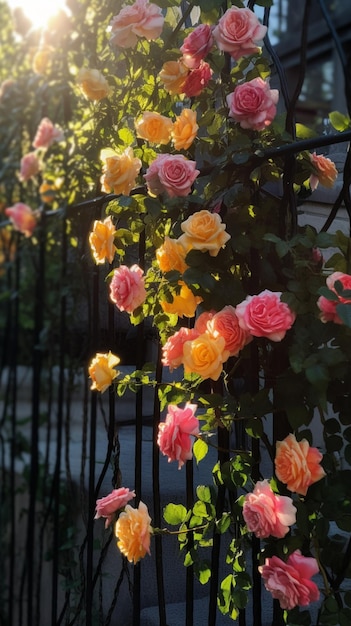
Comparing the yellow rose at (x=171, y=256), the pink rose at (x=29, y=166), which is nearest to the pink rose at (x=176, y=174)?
the yellow rose at (x=171, y=256)

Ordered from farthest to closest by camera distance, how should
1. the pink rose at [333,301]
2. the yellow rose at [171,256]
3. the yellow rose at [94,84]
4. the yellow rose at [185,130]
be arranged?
the yellow rose at [94,84] < the yellow rose at [185,130] < the yellow rose at [171,256] < the pink rose at [333,301]

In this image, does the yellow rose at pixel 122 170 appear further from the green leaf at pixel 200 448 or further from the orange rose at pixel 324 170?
the green leaf at pixel 200 448

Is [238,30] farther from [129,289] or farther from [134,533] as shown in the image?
[134,533]

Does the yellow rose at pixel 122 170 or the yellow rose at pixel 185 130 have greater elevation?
the yellow rose at pixel 185 130

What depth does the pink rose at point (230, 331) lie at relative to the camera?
4.54 feet

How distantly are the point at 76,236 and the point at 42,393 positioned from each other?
206 centimetres

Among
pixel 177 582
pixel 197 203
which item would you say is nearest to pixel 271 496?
pixel 197 203

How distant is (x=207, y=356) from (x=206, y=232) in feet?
0.73

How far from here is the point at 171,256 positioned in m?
1.48

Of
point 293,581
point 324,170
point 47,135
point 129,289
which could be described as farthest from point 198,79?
point 47,135

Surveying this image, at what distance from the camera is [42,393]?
4523 mm

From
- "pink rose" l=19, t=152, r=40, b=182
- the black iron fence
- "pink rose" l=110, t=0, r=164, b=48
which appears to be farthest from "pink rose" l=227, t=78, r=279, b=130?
"pink rose" l=19, t=152, r=40, b=182

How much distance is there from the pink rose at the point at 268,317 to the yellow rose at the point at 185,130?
435 millimetres

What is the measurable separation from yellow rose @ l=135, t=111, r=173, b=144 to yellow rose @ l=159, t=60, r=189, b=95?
79 millimetres
